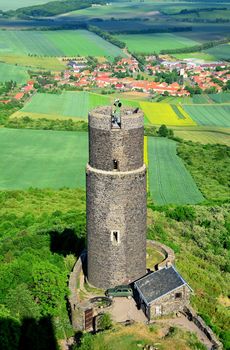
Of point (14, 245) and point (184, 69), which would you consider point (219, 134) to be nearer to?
point (14, 245)

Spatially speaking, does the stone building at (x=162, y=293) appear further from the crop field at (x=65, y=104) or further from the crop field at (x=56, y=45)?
the crop field at (x=56, y=45)

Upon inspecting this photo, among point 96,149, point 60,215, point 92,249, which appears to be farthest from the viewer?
point 60,215

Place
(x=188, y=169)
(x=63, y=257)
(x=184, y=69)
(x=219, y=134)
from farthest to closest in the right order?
(x=184, y=69) → (x=219, y=134) → (x=188, y=169) → (x=63, y=257)

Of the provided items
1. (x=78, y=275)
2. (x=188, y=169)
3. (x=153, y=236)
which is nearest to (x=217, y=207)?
(x=153, y=236)

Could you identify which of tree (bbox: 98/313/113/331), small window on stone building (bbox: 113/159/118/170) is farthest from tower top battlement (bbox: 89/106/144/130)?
tree (bbox: 98/313/113/331)

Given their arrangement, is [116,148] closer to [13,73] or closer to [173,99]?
[173,99]

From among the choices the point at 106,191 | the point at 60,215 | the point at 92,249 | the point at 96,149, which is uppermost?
the point at 96,149

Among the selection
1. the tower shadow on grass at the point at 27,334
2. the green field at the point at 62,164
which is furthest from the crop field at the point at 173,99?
the tower shadow on grass at the point at 27,334

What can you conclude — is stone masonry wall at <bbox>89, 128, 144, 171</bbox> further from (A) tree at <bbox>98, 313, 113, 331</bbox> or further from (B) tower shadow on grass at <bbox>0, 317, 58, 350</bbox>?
(B) tower shadow on grass at <bbox>0, 317, 58, 350</bbox>
